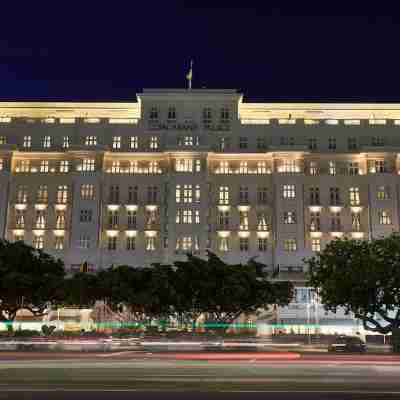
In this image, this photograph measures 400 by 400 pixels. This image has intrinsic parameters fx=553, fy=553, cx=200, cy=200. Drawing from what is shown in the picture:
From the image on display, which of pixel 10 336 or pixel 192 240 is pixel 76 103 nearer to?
pixel 192 240

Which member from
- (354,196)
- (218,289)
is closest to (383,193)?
(354,196)

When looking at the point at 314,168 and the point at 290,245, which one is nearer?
the point at 290,245

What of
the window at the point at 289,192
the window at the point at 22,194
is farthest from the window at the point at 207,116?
the window at the point at 22,194

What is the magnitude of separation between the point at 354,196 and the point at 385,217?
6.57 metres

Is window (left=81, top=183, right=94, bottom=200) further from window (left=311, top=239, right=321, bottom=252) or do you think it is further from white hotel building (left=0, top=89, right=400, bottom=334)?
window (left=311, top=239, right=321, bottom=252)

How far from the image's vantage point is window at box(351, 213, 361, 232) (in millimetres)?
100000

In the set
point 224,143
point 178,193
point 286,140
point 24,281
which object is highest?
point 286,140

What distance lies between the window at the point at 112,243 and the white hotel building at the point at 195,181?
211mm

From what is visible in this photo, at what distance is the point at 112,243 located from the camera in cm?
9931

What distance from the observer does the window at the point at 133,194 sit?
101 m

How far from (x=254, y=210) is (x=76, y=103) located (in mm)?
40428

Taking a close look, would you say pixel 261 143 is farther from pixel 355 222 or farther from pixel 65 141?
pixel 65 141

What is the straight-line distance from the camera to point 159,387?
20266mm

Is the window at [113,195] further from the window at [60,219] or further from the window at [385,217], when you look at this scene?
the window at [385,217]
